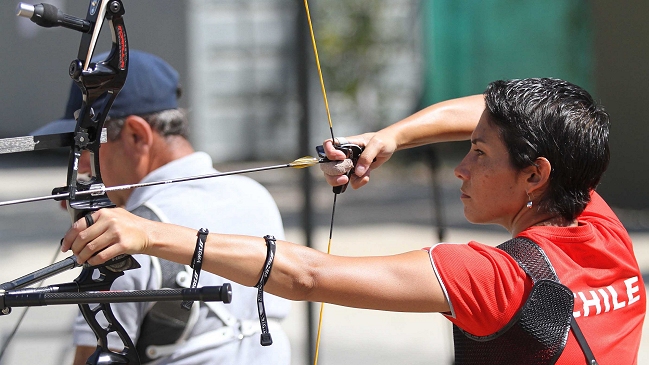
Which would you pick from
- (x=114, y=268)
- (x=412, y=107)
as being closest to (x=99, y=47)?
(x=114, y=268)

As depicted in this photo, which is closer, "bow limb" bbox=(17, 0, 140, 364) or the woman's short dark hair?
"bow limb" bbox=(17, 0, 140, 364)

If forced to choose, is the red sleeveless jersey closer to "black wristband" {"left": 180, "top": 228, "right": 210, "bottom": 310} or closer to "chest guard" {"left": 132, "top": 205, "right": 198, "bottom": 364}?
"black wristband" {"left": 180, "top": 228, "right": 210, "bottom": 310}

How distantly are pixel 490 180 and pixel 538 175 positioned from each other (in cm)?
10

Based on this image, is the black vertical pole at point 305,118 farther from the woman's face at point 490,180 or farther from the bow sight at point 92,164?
the bow sight at point 92,164

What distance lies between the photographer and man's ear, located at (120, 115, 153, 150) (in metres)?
2.20

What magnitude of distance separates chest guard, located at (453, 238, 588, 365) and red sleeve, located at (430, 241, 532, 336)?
2cm

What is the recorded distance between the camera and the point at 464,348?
5.42 feet

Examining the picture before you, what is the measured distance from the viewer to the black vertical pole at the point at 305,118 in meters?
3.18

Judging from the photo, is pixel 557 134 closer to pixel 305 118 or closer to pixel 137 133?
pixel 137 133

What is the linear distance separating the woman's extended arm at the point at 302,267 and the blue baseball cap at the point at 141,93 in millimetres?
870

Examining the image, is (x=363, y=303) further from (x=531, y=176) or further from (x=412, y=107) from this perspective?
(x=412, y=107)

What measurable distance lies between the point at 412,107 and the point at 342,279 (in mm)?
8060

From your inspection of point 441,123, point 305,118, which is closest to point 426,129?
point 441,123

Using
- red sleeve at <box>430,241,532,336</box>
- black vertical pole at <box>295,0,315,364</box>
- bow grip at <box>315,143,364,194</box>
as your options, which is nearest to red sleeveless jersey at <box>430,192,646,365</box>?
red sleeve at <box>430,241,532,336</box>
